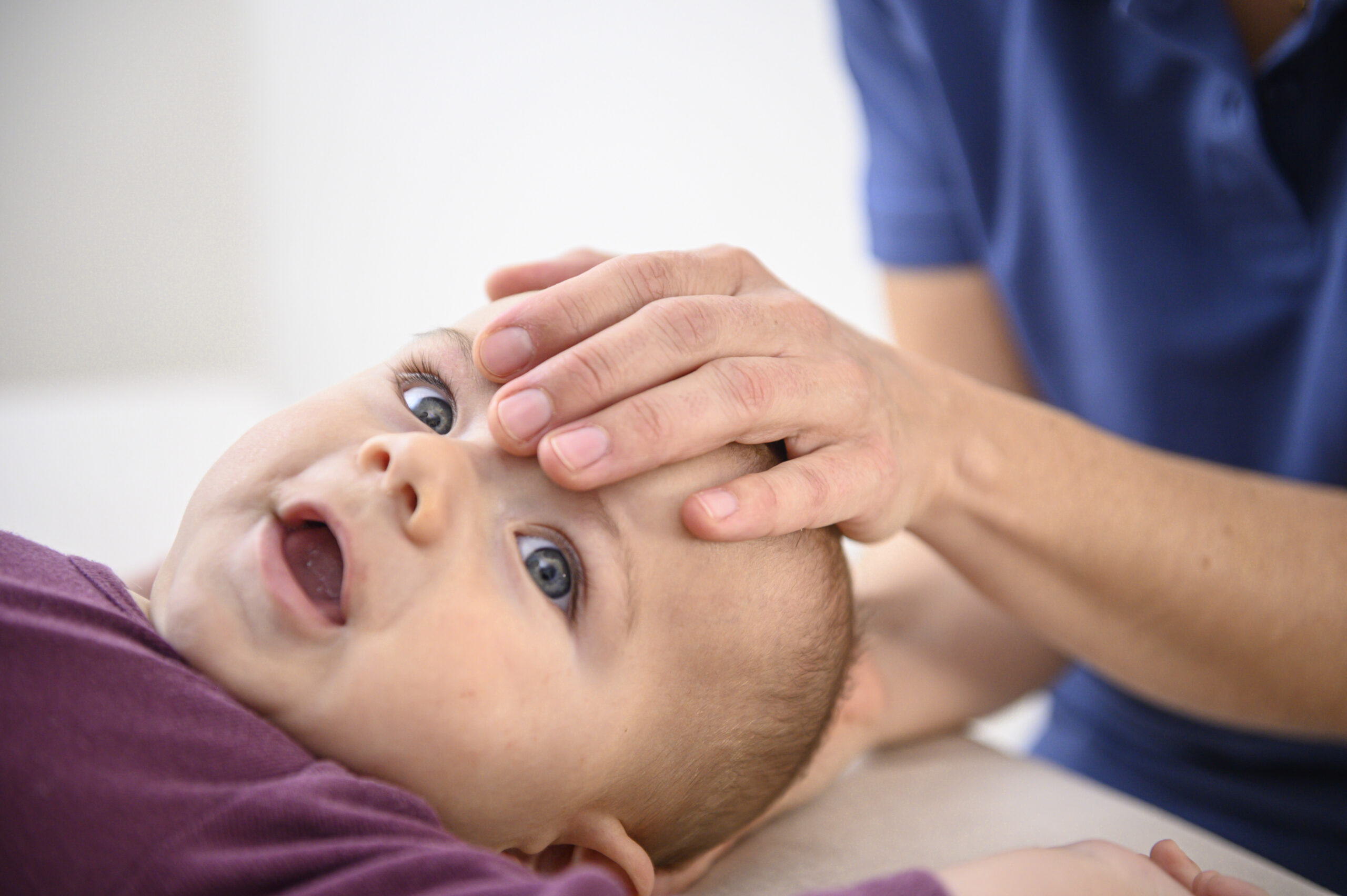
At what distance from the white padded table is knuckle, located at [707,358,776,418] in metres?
0.39

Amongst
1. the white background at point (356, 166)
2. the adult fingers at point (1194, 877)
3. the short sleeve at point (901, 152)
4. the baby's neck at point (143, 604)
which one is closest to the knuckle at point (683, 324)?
the baby's neck at point (143, 604)

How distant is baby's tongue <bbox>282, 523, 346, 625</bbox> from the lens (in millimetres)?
659

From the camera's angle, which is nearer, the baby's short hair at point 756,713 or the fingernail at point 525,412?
the fingernail at point 525,412

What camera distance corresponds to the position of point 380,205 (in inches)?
121

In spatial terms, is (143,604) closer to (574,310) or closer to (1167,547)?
(574,310)

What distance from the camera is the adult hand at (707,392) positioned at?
0.65m

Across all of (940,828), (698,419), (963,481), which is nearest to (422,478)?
(698,419)

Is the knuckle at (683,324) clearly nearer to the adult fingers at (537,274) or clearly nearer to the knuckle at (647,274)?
the knuckle at (647,274)

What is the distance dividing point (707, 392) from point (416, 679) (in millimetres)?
263

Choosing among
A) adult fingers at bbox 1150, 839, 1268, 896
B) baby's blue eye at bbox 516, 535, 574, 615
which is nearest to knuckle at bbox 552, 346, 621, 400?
baby's blue eye at bbox 516, 535, 574, 615

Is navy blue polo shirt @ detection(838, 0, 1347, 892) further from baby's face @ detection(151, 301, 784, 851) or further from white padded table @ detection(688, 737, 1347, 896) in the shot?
baby's face @ detection(151, 301, 784, 851)

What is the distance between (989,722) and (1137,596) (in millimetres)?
1600

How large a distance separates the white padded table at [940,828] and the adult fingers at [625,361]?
0.41 m

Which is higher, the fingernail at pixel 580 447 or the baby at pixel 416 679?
the fingernail at pixel 580 447
